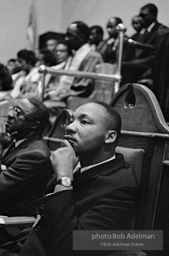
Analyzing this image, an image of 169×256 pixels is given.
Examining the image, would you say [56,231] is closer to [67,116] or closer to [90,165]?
[90,165]

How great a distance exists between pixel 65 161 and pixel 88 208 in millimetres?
175

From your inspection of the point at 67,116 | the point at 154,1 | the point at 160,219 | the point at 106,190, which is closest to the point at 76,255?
the point at 106,190

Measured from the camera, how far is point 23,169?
211 cm

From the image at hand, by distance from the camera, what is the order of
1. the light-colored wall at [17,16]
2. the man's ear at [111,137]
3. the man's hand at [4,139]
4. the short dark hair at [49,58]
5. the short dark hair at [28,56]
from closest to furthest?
the man's ear at [111,137] < the light-colored wall at [17,16] < the man's hand at [4,139] < the short dark hair at [49,58] < the short dark hair at [28,56]

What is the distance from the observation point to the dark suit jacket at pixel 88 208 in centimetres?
137

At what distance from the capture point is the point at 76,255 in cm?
134

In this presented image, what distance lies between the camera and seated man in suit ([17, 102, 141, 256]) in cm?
138

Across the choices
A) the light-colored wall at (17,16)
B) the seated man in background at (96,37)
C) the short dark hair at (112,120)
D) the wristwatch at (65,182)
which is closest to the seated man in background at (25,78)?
the light-colored wall at (17,16)

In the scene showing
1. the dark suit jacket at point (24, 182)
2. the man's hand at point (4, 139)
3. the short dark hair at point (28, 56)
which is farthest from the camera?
the short dark hair at point (28, 56)

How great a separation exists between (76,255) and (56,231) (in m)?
0.11

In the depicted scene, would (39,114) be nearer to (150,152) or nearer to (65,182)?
(150,152)

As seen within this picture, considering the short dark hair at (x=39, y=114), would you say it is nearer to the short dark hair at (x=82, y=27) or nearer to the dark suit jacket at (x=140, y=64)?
the dark suit jacket at (x=140, y=64)

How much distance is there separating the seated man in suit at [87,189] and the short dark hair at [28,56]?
406 cm

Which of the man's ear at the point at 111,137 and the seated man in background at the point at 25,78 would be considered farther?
the seated man in background at the point at 25,78
